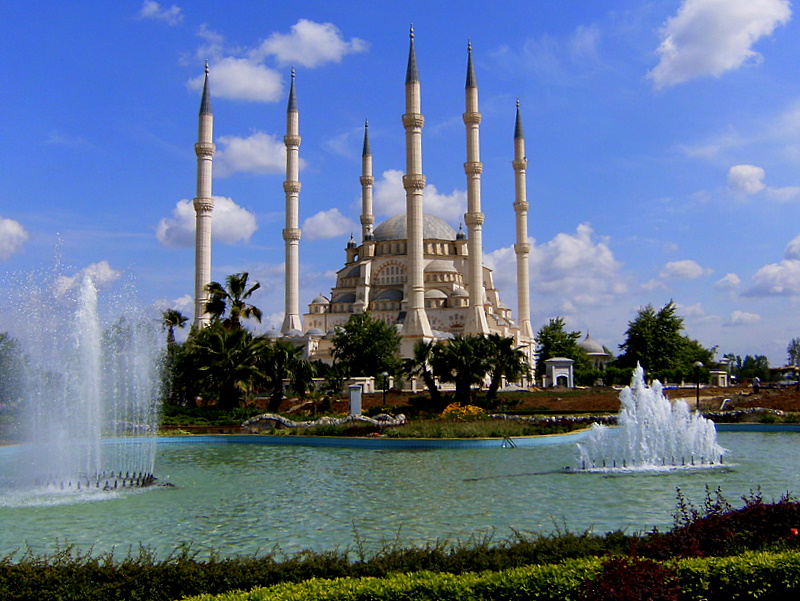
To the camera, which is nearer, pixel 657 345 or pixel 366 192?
pixel 657 345

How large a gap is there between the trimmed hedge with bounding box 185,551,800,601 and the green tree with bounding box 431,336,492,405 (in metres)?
19.1

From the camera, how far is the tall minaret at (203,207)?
4009 cm

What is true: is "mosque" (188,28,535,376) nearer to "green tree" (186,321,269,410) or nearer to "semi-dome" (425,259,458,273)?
"semi-dome" (425,259,458,273)

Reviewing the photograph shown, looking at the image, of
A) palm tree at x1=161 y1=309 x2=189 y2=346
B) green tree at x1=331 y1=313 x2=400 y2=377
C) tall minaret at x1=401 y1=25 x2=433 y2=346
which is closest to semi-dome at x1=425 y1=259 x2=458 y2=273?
tall minaret at x1=401 y1=25 x2=433 y2=346

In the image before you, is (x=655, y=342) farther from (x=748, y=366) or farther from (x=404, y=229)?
(x=748, y=366)

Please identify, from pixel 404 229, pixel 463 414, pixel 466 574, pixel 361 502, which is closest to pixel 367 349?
pixel 463 414

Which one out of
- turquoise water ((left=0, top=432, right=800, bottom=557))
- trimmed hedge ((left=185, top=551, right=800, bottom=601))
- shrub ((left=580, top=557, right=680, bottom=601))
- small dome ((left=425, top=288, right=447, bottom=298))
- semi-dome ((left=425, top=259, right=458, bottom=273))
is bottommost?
turquoise water ((left=0, top=432, right=800, bottom=557))

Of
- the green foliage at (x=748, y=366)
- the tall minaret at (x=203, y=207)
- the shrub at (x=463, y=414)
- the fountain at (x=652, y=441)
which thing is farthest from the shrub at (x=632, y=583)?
the green foliage at (x=748, y=366)

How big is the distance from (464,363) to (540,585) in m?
19.4

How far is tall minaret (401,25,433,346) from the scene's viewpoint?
38.9 meters

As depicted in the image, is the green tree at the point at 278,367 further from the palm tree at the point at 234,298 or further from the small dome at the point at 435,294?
the small dome at the point at 435,294

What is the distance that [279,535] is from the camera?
763cm

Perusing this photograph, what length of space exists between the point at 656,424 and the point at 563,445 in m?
3.68

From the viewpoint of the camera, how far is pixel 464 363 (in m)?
24.0
